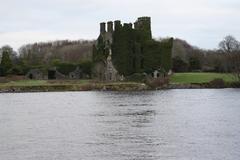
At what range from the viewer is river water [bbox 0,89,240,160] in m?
24.2

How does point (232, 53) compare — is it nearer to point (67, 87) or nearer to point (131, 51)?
point (131, 51)

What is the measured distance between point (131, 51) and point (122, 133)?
68.6 m

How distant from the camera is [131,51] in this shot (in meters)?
98.8

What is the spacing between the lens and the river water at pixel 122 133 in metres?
24.2

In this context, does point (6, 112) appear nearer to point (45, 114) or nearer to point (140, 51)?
point (45, 114)

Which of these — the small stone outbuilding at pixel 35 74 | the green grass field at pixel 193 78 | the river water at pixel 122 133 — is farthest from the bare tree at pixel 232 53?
the river water at pixel 122 133

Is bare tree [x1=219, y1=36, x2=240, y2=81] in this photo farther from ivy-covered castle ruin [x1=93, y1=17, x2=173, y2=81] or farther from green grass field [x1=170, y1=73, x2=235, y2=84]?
ivy-covered castle ruin [x1=93, y1=17, x2=173, y2=81]

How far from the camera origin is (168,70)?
9806 centimetres

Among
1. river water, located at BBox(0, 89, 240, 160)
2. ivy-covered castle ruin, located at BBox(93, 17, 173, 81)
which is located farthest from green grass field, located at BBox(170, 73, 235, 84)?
river water, located at BBox(0, 89, 240, 160)

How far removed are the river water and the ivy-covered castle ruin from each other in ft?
163

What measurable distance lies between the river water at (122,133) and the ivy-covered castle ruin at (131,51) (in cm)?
4981

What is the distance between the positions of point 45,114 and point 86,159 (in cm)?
2067

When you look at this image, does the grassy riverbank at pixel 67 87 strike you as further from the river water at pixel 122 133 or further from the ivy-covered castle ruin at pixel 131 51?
the river water at pixel 122 133

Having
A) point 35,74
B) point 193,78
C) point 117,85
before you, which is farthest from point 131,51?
point 35,74
